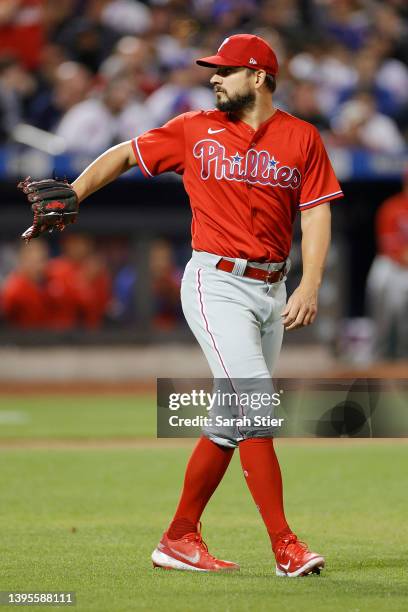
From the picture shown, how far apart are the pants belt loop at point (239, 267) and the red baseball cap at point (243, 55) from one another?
71cm

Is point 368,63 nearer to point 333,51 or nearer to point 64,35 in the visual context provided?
point 333,51

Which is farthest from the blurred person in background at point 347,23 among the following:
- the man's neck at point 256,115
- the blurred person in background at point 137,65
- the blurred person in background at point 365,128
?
the man's neck at point 256,115

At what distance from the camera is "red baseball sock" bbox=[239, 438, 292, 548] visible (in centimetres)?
449

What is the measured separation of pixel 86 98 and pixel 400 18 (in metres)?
5.19

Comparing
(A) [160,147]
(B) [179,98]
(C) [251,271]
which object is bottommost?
(C) [251,271]

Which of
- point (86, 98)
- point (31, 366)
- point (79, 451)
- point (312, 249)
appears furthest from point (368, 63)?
point (312, 249)

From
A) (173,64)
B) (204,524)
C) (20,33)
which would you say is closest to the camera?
(204,524)

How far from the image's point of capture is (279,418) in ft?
14.9

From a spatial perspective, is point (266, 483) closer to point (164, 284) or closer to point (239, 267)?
point (239, 267)

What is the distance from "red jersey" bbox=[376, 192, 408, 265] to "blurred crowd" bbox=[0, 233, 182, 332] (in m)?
2.27

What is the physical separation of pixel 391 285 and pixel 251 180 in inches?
381

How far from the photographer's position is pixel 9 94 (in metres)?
13.5

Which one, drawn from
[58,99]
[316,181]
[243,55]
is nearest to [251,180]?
[316,181]

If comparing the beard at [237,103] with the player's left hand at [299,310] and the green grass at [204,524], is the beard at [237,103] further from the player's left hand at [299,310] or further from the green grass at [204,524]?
the green grass at [204,524]
